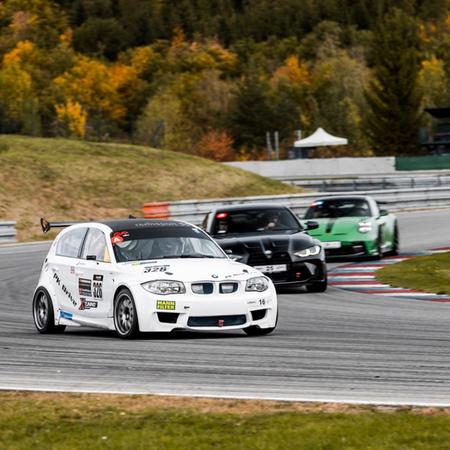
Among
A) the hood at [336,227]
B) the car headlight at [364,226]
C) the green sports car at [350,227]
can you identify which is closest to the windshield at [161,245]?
the green sports car at [350,227]

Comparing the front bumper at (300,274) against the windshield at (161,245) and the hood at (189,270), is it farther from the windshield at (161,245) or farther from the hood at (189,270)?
the hood at (189,270)

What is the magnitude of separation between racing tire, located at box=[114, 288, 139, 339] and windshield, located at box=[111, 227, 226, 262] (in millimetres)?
601

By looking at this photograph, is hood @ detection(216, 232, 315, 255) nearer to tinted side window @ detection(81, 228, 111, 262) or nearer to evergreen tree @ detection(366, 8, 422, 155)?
tinted side window @ detection(81, 228, 111, 262)

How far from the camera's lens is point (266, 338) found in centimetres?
1293

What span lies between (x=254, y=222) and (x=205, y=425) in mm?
11801

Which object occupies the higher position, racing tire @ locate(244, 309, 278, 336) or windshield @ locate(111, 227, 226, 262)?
windshield @ locate(111, 227, 226, 262)

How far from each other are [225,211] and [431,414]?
1201 cm

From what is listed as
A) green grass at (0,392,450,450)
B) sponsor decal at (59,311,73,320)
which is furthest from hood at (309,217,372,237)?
green grass at (0,392,450,450)

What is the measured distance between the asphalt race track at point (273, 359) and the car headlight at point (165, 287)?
0.48 m

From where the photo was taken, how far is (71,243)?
14.6 m

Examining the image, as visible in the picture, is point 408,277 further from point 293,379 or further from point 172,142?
point 172,142

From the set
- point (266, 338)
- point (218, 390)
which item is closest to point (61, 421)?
point (218, 390)

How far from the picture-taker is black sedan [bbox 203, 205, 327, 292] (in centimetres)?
1862

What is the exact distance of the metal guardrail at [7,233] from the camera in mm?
34625
